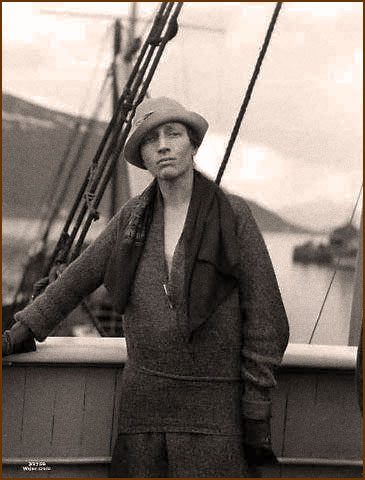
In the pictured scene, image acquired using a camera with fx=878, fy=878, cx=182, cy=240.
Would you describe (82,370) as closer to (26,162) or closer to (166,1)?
(166,1)

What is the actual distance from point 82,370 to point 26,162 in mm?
50676

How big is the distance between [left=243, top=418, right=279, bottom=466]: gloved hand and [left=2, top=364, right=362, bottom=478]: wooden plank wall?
42 centimetres

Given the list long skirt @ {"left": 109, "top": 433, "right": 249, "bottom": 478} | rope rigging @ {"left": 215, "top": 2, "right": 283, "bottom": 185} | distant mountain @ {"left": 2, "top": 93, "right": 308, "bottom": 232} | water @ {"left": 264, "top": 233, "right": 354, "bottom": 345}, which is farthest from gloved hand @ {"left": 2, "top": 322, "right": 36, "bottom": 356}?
distant mountain @ {"left": 2, "top": 93, "right": 308, "bottom": 232}

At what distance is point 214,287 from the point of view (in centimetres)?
216

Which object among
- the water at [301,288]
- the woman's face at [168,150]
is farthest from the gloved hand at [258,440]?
the water at [301,288]

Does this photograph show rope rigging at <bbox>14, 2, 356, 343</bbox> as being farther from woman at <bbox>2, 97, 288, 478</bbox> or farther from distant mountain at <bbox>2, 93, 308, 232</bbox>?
distant mountain at <bbox>2, 93, 308, 232</bbox>

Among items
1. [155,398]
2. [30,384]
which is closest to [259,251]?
[155,398]

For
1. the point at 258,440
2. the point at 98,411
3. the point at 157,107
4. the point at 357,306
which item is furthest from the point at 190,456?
the point at 357,306

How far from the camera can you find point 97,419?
262 cm

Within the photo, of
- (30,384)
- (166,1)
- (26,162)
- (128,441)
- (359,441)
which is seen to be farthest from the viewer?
(26,162)

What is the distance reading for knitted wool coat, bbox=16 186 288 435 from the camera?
220 centimetres

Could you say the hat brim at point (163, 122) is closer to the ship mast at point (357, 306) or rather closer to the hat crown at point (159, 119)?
the hat crown at point (159, 119)

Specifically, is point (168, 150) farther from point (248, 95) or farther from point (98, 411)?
point (248, 95)

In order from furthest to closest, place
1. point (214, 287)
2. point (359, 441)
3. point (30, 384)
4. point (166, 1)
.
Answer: point (166, 1)
point (359, 441)
point (30, 384)
point (214, 287)
